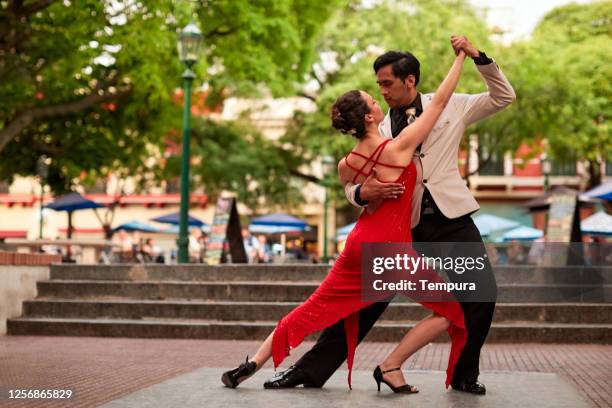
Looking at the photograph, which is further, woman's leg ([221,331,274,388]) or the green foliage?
the green foliage

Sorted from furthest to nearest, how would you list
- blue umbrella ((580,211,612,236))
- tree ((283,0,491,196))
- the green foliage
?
the green foliage, tree ((283,0,491,196)), blue umbrella ((580,211,612,236))

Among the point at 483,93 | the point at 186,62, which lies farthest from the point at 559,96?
the point at 483,93

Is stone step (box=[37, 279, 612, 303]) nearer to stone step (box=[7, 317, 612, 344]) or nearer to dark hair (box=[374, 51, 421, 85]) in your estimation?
stone step (box=[7, 317, 612, 344])

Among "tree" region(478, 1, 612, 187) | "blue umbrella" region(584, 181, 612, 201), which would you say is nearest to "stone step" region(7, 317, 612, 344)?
"blue umbrella" region(584, 181, 612, 201)

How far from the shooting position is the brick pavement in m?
6.66

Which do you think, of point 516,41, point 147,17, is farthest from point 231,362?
point 516,41

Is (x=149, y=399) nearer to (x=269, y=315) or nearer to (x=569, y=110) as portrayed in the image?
(x=269, y=315)

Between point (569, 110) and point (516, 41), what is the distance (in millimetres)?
3430

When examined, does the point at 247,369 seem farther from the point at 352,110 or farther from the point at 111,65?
the point at 111,65

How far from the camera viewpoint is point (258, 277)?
1291 cm

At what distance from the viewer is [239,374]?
19.3ft

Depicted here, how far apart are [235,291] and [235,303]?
0.51 metres

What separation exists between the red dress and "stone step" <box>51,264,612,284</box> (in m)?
6.69

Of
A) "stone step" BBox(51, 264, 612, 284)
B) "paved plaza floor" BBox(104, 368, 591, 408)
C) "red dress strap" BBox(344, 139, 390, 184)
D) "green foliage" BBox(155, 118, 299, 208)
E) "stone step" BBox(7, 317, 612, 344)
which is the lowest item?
"stone step" BBox(7, 317, 612, 344)
